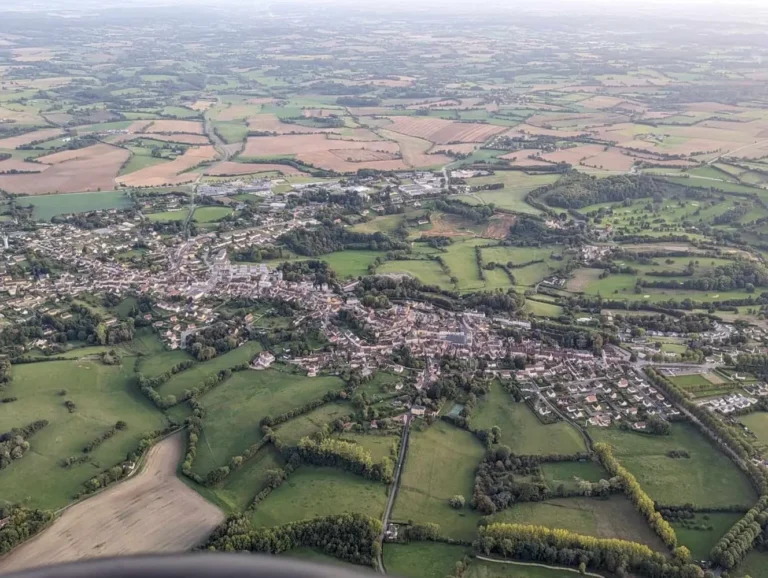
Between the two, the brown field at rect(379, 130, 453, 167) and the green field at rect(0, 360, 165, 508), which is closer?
the green field at rect(0, 360, 165, 508)

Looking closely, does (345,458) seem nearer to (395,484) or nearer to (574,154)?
(395,484)

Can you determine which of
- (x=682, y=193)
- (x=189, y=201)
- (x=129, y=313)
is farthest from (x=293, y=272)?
(x=682, y=193)

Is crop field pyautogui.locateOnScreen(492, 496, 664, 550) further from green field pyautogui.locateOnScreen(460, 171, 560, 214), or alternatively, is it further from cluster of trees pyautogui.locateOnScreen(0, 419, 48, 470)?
green field pyautogui.locateOnScreen(460, 171, 560, 214)

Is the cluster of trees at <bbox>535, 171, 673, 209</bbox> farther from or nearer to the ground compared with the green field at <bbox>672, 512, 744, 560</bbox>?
nearer to the ground

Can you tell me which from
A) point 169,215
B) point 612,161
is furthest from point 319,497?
point 612,161

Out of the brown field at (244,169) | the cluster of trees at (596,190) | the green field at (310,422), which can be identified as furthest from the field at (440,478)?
the brown field at (244,169)

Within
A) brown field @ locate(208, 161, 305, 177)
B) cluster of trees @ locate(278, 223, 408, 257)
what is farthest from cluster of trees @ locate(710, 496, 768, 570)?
brown field @ locate(208, 161, 305, 177)
